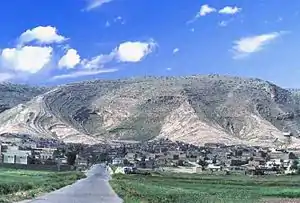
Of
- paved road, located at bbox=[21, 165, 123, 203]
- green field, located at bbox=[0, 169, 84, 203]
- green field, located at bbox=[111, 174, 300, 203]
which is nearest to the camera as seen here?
paved road, located at bbox=[21, 165, 123, 203]

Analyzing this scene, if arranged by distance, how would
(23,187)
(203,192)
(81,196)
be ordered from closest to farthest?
(81,196) < (23,187) < (203,192)

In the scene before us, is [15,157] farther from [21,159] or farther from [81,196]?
[81,196]

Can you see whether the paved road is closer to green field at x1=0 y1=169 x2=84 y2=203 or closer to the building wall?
green field at x1=0 y1=169 x2=84 y2=203

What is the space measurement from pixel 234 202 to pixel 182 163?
462 ft

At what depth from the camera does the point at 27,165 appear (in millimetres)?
154500

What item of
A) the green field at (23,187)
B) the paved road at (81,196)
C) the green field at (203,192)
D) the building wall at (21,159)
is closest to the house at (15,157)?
the building wall at (21,159)

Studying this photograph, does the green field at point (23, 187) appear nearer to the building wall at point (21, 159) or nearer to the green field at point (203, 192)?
the green field at point (203, 192)

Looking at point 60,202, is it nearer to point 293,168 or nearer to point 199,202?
point 199,202

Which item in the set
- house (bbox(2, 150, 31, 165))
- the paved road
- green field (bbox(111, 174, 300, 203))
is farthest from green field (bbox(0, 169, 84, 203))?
house (bbox(2, 150, 31, 165))

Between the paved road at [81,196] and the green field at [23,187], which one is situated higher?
the green field at [23,187]

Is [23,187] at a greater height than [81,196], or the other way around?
[23,187]

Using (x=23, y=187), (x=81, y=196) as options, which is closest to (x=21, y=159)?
(x=23, y=187)

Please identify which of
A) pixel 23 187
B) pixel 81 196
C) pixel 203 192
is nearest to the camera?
pixel 81 196

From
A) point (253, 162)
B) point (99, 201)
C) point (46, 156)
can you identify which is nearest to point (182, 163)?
point (253, 162)
